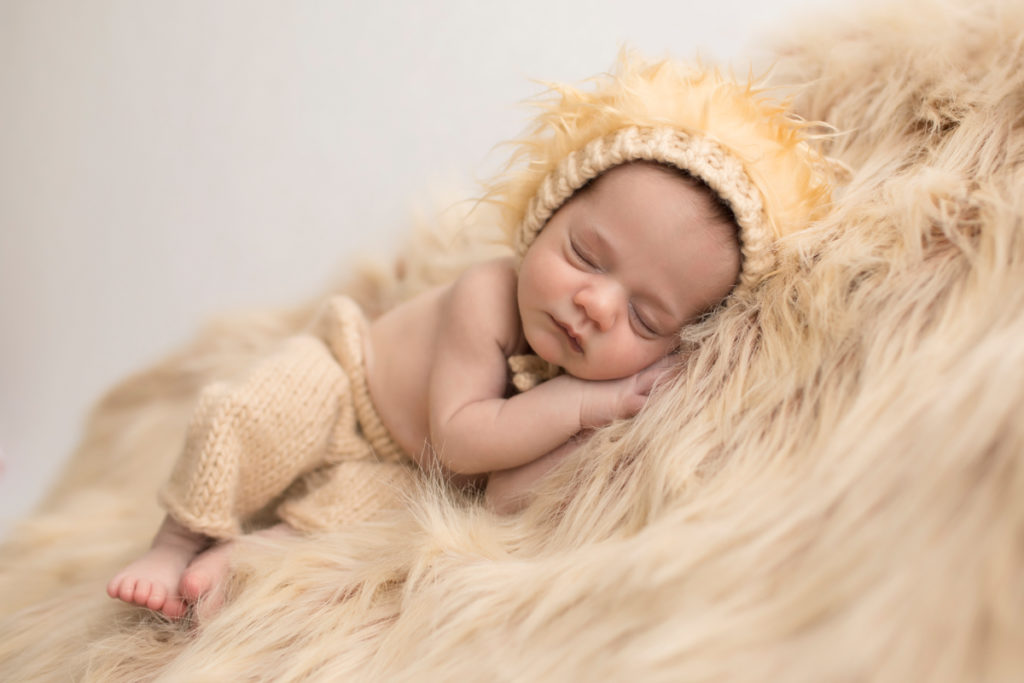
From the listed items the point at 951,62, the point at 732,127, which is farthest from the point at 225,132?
the point at 951,62

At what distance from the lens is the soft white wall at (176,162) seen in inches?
77.0

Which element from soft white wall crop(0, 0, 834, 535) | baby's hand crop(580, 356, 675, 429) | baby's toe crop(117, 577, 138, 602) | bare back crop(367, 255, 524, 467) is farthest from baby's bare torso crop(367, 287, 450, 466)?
soft white wall crop(0, 0, 834, 535)

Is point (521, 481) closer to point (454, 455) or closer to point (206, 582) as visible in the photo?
→ point (454, 455)

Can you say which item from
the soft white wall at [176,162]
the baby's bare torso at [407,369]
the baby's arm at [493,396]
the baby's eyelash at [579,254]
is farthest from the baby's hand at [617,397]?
the soft white wall at [176,162]

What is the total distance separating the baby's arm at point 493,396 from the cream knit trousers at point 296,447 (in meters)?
0.12

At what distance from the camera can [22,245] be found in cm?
211

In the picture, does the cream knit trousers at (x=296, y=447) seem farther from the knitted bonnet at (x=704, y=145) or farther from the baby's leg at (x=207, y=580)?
the knitted bonnet at (x=704, y=145)

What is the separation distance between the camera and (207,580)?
0.92 m

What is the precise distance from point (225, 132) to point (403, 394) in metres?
1.24

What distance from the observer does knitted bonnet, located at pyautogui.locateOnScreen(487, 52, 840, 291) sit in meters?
0.88

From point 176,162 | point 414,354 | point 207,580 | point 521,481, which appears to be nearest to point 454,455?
point 521,481

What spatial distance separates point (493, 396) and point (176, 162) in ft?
4.67

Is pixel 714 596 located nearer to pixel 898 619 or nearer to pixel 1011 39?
pixel 898 619

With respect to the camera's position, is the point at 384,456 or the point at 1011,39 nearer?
the point at 1011,39
